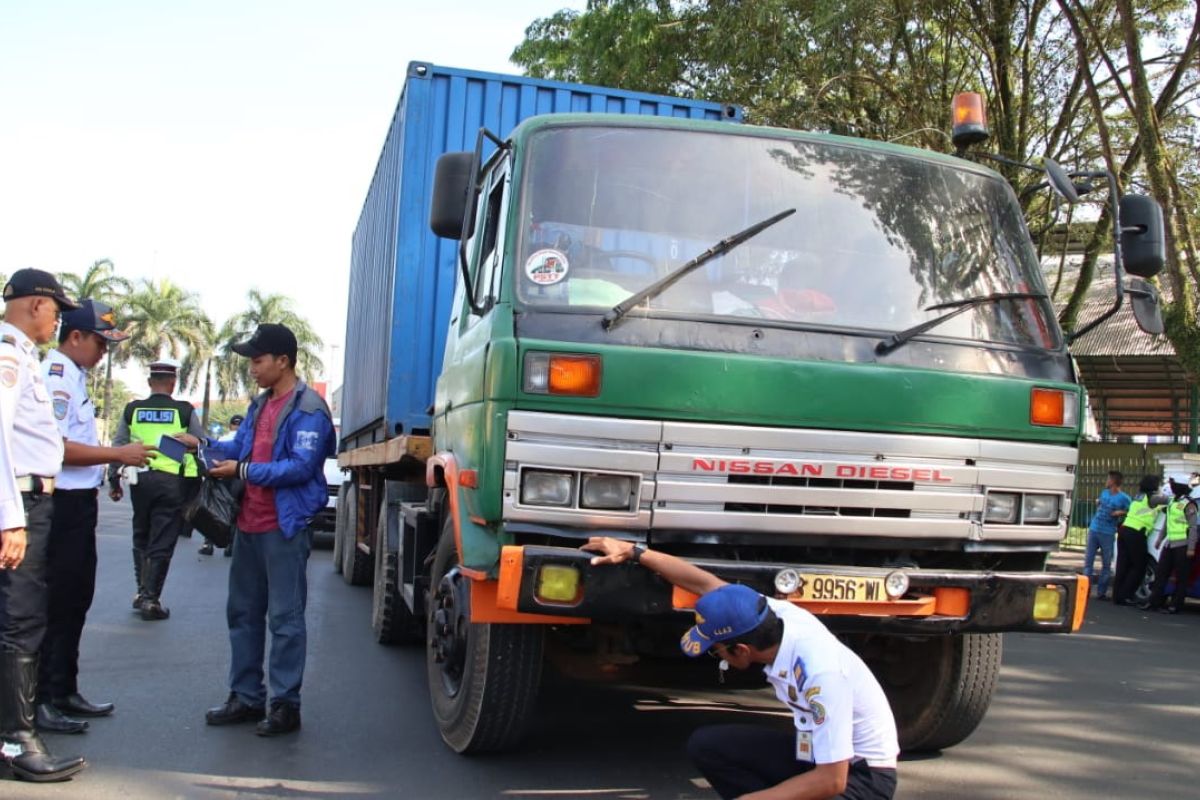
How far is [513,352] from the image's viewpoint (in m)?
4.20

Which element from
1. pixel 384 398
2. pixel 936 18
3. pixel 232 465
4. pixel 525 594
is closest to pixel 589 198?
pixel 525 594

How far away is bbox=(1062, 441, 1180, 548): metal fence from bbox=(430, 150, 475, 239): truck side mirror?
62.6 ft

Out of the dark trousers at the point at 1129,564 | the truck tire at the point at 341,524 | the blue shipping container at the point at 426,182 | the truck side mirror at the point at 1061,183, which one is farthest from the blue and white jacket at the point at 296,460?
the dark trousers at the point at 1129,564

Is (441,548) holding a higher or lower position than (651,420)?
lower

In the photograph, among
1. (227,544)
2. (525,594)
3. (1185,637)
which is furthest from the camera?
(1185,637)

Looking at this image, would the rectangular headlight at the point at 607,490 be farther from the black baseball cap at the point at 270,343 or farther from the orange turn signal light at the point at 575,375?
the black baseball cap at the point at 270,343

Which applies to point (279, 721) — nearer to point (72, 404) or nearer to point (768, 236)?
point (72, 404)

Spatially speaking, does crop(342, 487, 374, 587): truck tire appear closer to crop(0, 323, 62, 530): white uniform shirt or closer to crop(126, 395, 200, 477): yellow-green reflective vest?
crop(126, 395, 200, 477): yellow-green reflective vest

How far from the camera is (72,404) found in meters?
5.74

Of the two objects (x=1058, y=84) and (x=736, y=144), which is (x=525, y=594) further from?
(x=1058, y=84)

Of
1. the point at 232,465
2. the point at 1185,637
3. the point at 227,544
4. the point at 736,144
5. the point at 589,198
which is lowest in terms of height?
the point at 1185,637

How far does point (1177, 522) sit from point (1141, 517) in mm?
536

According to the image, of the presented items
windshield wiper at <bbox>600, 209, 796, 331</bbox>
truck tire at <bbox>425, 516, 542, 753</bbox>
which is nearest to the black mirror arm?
windshield wiper at <bbox>600, 209, 796, 331</bbox>

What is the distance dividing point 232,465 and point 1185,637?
350 inches
